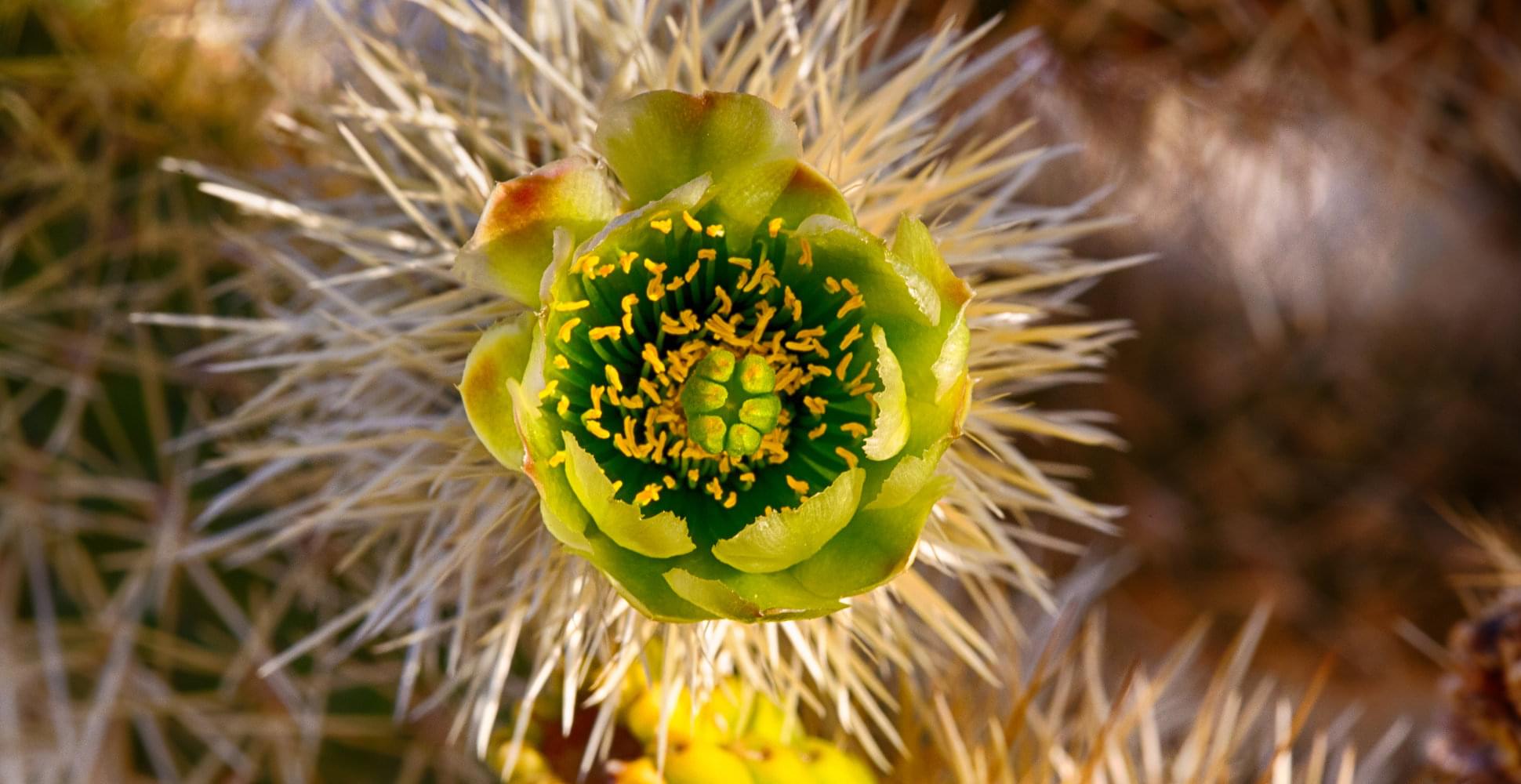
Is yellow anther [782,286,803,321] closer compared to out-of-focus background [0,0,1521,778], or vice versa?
yellow anther [782,286,803,321]

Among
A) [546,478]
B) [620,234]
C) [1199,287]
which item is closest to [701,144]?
[620,234]

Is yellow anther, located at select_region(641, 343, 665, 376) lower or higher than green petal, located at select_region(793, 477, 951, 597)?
higher

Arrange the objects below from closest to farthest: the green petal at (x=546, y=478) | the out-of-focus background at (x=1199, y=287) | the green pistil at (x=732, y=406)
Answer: the green petal at (x=546, y=478)
the green pistil at (x=732, y=406)
the out-of-focus background at (x=1199, y=287)

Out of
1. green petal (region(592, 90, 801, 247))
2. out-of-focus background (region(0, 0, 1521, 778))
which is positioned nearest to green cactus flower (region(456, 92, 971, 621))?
green petal (region(592, 90, 801, 247))

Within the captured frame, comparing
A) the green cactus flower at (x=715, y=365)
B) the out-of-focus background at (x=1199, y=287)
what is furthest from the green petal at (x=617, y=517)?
the out-of-focus background at (x=1199, y=287)

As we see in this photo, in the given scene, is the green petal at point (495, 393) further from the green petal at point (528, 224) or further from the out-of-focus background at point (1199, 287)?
the out-of-focus background at point (1199, 287)

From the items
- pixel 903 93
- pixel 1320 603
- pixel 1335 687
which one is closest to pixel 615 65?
pixel 903 93

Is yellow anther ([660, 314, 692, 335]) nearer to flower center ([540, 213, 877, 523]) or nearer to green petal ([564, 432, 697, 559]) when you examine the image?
flower center ([540, 213, 877, 523])

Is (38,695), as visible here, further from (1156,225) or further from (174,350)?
(1156,225)
